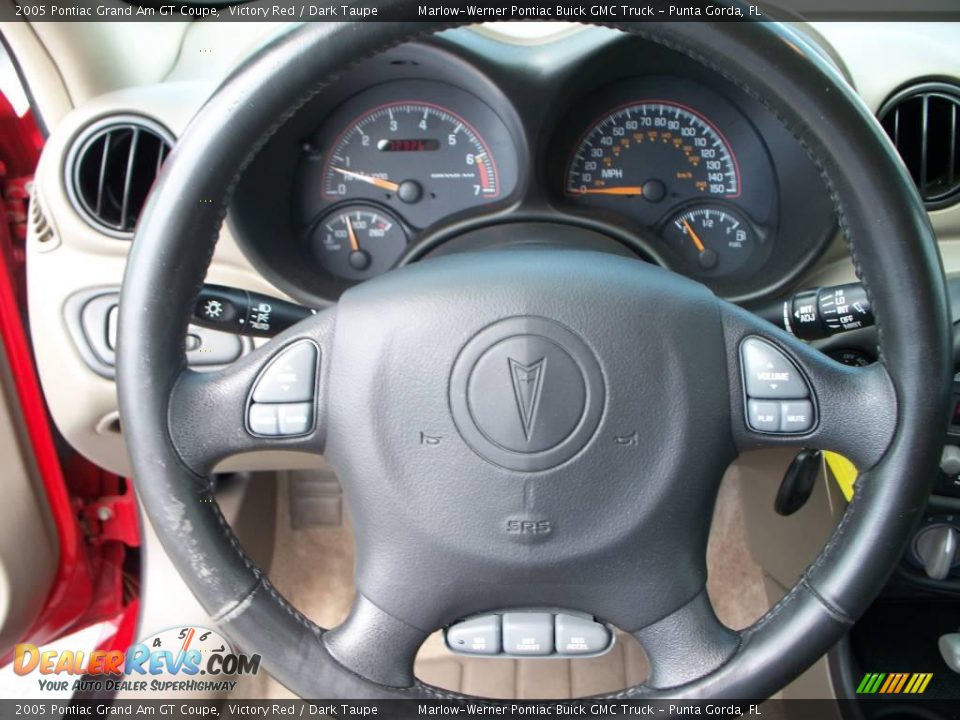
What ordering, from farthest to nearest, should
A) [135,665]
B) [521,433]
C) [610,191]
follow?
[135,665] → [610,191] → [521,433]

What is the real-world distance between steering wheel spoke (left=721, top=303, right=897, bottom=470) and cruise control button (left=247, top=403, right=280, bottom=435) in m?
0.44

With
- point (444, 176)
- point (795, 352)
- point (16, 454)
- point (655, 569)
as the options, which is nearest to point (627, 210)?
point (444, 176)

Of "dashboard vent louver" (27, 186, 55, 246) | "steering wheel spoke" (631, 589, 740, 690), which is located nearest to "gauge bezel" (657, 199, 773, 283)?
"steering wheel spoke" (631, 589, 740, 690)

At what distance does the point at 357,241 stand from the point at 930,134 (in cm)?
89

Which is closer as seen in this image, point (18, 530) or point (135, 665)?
point (18, 530)

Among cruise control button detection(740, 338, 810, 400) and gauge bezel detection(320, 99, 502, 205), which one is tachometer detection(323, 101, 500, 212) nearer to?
gauge bezel detection(320, 99, 502, 205)

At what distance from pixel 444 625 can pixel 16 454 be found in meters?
0.93

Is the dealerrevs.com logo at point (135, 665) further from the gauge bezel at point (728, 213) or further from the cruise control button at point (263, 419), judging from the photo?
the gauge bezel at point (728, 213)

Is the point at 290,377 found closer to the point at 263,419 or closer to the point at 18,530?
the point at 263,419

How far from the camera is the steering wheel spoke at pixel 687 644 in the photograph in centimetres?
78

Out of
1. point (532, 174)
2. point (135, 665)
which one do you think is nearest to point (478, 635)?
point (532, 174)

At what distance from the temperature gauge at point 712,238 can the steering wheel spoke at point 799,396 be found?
54 centimetres

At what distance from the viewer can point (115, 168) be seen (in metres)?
1.27

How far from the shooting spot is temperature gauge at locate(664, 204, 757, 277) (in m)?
1.33
